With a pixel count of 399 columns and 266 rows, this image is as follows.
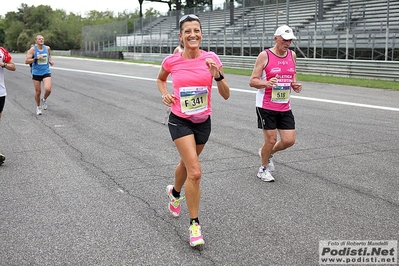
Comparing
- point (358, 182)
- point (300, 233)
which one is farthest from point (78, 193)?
point (358, 182)

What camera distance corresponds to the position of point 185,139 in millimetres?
4371

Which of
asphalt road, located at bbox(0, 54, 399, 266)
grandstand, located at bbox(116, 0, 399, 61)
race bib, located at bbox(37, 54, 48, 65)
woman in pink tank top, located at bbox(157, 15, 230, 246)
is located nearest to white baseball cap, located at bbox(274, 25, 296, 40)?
woman in pink tank top, located at bbox(157, 15, 230, 246)

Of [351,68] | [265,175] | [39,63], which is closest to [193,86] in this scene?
[265,175]

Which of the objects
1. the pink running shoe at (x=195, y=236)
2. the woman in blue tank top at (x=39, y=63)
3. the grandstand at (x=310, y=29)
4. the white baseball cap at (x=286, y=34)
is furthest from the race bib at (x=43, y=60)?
the grandstand at (x=310, y=29)

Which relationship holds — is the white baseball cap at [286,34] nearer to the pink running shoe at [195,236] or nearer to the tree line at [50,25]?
the pink running shoe at [195,236]

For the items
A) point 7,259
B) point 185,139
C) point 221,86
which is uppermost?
point 221,86

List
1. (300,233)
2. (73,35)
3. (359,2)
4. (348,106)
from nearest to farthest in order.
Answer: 1. (300,233)
2. (348,106)
3. (359,2)
4. (73,35)

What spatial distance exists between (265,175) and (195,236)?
228 cm

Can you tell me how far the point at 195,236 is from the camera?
4.08 m

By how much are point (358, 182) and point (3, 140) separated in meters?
6.55

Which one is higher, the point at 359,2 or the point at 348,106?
the point at 359,2

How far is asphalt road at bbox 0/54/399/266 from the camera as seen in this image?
407 centimetres

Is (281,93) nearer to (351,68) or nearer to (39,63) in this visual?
(39,63)

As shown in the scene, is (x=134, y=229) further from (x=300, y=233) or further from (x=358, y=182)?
(x=358, y=182)
